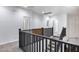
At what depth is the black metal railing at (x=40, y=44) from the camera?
1576 millimetres

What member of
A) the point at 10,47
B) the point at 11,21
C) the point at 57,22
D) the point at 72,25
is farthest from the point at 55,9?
the point at 10,47

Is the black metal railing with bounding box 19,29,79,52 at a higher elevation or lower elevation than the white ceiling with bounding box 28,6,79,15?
lower

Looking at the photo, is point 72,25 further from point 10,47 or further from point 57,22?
point 10,47

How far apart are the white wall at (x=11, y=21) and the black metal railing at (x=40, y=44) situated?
0.12 meters

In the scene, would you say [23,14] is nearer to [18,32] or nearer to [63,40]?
[18,32]

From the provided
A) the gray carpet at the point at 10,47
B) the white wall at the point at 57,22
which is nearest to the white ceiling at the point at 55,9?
the white wall at the point at 57,22

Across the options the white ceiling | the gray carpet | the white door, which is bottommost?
the gray carpet

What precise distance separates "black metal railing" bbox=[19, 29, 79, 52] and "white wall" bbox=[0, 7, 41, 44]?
0.40 ft

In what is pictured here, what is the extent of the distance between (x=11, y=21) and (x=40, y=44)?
0.60 meters

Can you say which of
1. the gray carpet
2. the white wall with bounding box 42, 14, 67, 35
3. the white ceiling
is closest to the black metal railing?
the gray carpet

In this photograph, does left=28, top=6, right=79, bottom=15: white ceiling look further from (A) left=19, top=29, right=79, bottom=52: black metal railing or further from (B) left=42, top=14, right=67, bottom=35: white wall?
(A) left=19, top=29, right=79, bottom=52: black metal railing

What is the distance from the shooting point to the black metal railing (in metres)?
1.58
